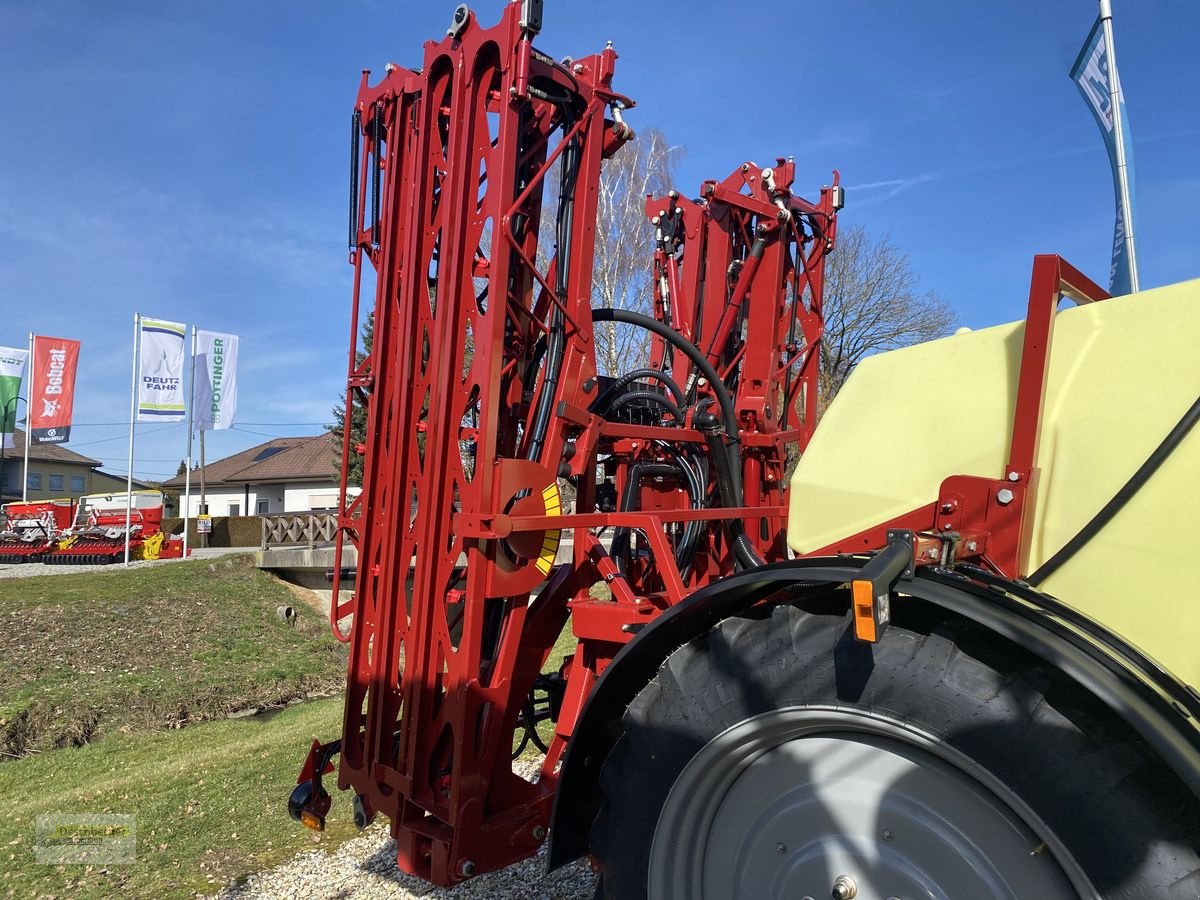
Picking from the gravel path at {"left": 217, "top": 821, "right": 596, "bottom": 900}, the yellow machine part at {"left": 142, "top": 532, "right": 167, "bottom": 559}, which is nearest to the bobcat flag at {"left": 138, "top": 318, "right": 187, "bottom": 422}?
the yellow machine part at {"left": 142, "top": 532, "right": 167, "bottom": 559}

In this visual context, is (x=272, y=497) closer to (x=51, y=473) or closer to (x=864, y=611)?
(x=51, y=473)

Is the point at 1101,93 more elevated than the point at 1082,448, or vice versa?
the point at 1101,93

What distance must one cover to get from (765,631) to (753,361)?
2.92 meters

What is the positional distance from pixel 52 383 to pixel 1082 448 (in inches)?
1322

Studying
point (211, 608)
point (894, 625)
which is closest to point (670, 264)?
point (894, 625)

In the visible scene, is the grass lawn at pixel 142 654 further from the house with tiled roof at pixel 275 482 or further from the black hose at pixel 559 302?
the house with tiled roof at pixel 275 482

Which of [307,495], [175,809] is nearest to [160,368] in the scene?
[175,809]

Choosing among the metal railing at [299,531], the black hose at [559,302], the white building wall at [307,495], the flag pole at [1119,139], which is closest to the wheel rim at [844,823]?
Answer: the black hose at [559,302]

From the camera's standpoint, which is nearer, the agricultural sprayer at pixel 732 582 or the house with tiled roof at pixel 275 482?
the agricultural sprayer at pixel 732 582

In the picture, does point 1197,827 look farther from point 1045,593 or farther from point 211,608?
point 211,608

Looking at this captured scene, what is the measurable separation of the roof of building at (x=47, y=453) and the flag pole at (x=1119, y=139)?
207ft

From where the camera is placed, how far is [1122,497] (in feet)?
5.73

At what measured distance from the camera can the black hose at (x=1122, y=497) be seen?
1.67 meters

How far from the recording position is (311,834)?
15.8 ft
